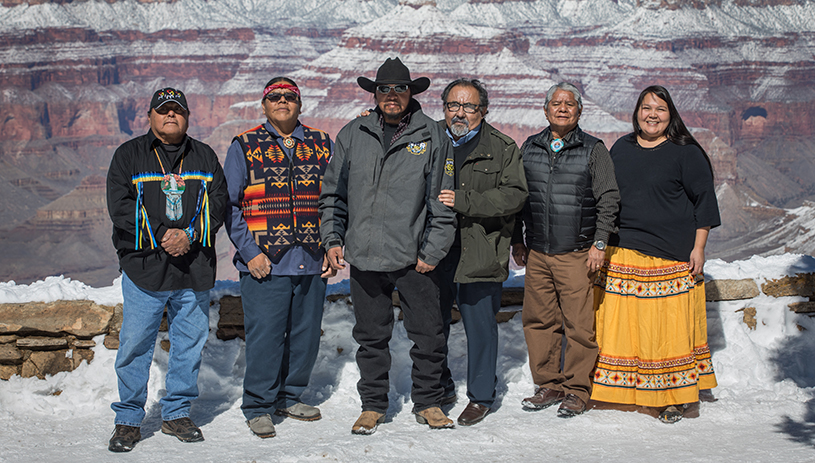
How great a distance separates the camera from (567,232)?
4051 millimetres

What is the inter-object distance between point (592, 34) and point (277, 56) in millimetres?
61813

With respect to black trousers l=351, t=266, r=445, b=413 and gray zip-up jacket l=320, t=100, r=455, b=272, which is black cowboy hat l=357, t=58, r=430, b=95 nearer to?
gray zip-up jacket l=320, t=100, r=455, b=272

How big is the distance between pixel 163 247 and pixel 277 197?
2.13 ft

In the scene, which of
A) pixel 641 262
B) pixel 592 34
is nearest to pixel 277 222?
pixel 641 262

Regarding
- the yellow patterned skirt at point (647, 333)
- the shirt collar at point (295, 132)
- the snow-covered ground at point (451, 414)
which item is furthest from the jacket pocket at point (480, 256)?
the shirt collar at point (295, 132)

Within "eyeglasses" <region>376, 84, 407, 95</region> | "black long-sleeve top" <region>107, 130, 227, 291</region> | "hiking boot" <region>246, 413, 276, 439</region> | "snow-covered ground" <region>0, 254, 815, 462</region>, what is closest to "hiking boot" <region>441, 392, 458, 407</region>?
"snow-covered ground" <region>0, 254, 815, 462</region>

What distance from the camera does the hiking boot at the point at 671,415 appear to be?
400 centimetres

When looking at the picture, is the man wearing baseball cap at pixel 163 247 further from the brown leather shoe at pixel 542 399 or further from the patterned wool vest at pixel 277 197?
the brown leather shoe at pixel 542 399

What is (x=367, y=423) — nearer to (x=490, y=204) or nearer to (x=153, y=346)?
(x=153, y=346)

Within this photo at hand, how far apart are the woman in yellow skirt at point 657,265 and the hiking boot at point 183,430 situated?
7.31 ft

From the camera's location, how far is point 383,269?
3691 millimetres

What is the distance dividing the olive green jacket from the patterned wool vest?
2.70 ft

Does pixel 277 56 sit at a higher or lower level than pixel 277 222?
higher

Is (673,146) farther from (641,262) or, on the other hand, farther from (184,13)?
(184,13)
